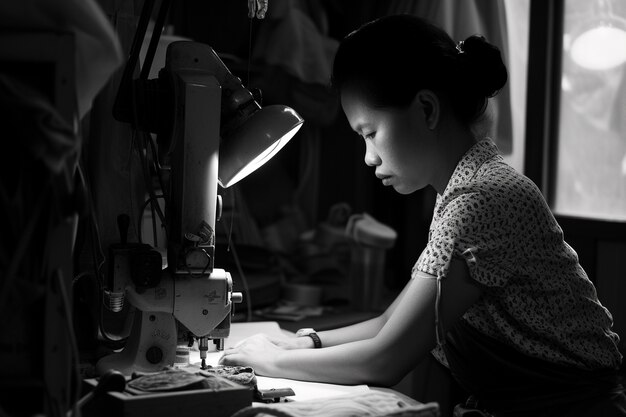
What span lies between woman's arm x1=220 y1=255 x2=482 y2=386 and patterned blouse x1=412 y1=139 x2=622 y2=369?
2 cm

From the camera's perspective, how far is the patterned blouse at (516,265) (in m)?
1.29

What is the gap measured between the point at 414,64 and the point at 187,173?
437 millimetres

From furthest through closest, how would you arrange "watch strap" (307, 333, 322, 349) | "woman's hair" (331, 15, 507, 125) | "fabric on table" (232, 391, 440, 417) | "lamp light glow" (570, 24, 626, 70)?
"lamp light glow" (570, 24, 626, 70) → "watch strap" (307, 333, 322, 349) → "woman's hair" (331, 15, 507, 125) → "fabric on table" (232, 391, 440, 417)

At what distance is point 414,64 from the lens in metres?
1.41

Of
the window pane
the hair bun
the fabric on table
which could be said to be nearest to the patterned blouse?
the hair bun

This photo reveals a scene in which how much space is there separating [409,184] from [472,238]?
10.0 inches

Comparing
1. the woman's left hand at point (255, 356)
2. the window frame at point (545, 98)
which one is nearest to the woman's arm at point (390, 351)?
the woman's left hand at point (255, 356)

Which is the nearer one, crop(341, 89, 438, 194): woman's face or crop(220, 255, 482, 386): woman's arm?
crop(220, 255, 482, 386): woman's arm

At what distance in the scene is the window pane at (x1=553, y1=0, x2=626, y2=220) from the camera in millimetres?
2744

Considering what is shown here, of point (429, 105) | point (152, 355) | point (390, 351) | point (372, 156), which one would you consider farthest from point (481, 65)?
point (152, 355)

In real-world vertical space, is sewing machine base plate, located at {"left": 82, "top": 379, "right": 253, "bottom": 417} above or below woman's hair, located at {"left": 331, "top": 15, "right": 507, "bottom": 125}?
below

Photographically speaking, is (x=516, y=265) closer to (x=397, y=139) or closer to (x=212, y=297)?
(x=397, y=139)

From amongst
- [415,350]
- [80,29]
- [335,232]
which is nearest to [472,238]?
[415,350]

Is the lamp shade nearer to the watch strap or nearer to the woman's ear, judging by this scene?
the woman's ear
